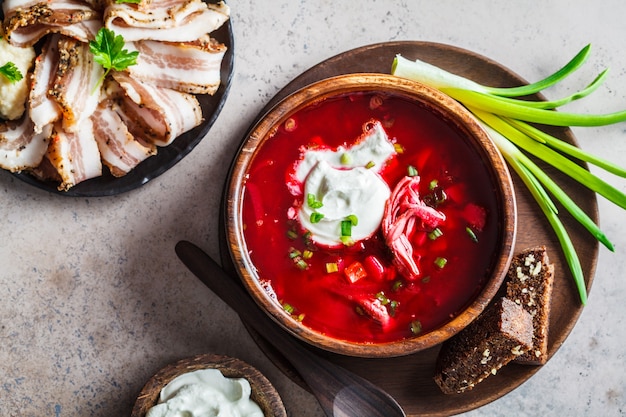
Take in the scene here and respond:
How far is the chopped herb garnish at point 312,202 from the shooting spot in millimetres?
2600

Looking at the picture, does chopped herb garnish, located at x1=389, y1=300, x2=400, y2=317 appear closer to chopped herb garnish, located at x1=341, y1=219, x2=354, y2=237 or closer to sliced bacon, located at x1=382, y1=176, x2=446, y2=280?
sliced bacon, located at x1=382, y1=176, x2=446, y2=280

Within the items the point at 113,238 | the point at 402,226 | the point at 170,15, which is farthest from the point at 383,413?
the point at 170,15

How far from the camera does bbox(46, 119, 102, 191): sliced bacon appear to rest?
286 cm

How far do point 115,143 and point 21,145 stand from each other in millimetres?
355

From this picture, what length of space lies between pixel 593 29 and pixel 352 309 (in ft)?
5.27

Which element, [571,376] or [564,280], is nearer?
[564,280]

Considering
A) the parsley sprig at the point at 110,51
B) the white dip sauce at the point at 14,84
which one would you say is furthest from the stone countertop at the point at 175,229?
the parsley sprig at the point at 110,51

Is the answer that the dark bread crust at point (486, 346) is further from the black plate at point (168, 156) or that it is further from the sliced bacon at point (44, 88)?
the sliced bacon at point (44, 88)

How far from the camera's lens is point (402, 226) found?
8.57ft

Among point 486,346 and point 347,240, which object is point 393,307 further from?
point 486,346

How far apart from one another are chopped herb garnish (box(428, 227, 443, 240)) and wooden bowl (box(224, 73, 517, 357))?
0.21m

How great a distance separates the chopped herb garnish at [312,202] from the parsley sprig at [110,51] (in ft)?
2.83

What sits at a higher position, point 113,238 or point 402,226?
point 402,226

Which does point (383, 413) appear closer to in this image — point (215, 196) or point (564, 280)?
point (564, 280)
